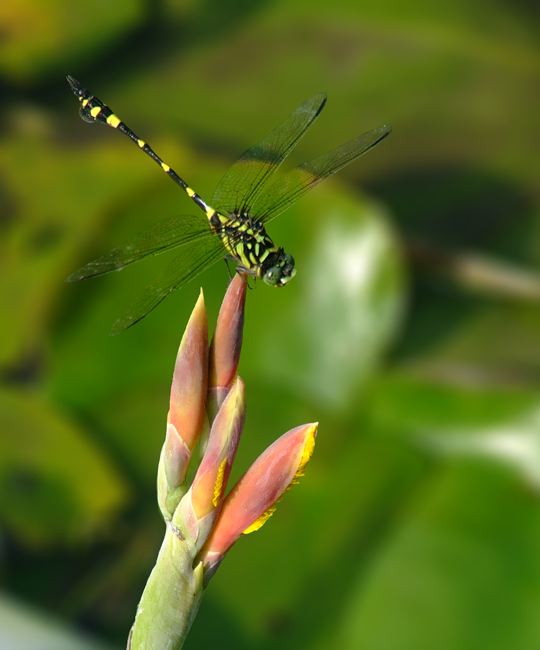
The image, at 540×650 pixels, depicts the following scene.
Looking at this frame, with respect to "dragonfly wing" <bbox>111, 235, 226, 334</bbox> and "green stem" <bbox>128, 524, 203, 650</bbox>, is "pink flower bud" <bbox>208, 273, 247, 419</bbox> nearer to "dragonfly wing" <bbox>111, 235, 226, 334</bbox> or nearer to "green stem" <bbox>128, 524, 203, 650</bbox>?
"green stem" <bbox>128, 524, 203, 650</bbox>

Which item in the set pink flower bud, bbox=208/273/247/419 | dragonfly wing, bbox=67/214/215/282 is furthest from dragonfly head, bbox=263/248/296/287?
pink flower bud, bbox=208/273/247/419

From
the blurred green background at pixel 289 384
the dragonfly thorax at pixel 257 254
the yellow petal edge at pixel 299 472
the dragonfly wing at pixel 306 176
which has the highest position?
the yellow petal edge at pixel 299 472

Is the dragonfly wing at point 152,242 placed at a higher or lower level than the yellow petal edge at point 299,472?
lower

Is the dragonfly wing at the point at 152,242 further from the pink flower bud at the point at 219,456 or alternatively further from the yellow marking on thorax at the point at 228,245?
the pink flower bud at the point at 219,456

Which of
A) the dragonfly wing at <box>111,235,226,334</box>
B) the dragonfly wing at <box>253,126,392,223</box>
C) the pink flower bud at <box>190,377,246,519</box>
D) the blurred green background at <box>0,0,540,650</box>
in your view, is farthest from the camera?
the blurred green background at <box>0,0,540,650</box>

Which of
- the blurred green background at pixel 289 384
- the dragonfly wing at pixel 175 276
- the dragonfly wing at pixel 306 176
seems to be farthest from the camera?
the blurred green background at pixel 289 384

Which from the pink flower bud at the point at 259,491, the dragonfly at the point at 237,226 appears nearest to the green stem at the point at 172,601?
the pink flower bud at the point at 259,491

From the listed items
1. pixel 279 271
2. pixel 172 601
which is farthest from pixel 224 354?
pixel 279 271
